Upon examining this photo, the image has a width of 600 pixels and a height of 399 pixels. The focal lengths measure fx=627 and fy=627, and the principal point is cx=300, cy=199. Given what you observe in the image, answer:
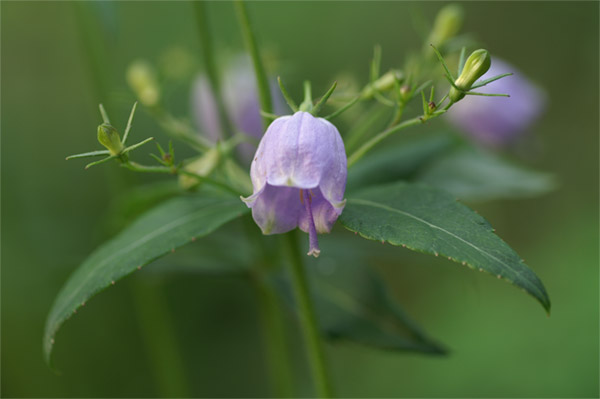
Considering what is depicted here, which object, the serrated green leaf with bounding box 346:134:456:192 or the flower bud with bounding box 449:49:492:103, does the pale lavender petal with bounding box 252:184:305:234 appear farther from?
the serrated green leaf with bounding box 346:134:456:192

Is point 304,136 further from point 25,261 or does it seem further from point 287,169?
point 25,261

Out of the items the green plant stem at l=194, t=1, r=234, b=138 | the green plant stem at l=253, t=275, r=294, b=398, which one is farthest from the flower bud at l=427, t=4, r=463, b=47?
the green plant stem at l=253, t=275, r=294, b=398

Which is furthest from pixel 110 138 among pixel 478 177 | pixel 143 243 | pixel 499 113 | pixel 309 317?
pixel 499 113

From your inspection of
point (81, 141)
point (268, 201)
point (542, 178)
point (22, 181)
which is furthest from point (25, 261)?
point (542, 178)

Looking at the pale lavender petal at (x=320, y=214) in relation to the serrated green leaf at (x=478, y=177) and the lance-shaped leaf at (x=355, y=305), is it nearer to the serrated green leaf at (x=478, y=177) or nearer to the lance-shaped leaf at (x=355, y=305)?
the lance-shaped leaf at (x=355, y=305)

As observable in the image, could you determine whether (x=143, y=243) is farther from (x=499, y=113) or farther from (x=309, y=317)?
(x=499, y=113)

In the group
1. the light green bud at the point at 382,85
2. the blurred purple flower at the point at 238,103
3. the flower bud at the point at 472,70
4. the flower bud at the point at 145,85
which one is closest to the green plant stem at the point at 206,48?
the flower bud at the point at 145,85

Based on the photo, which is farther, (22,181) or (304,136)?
(22,181)
